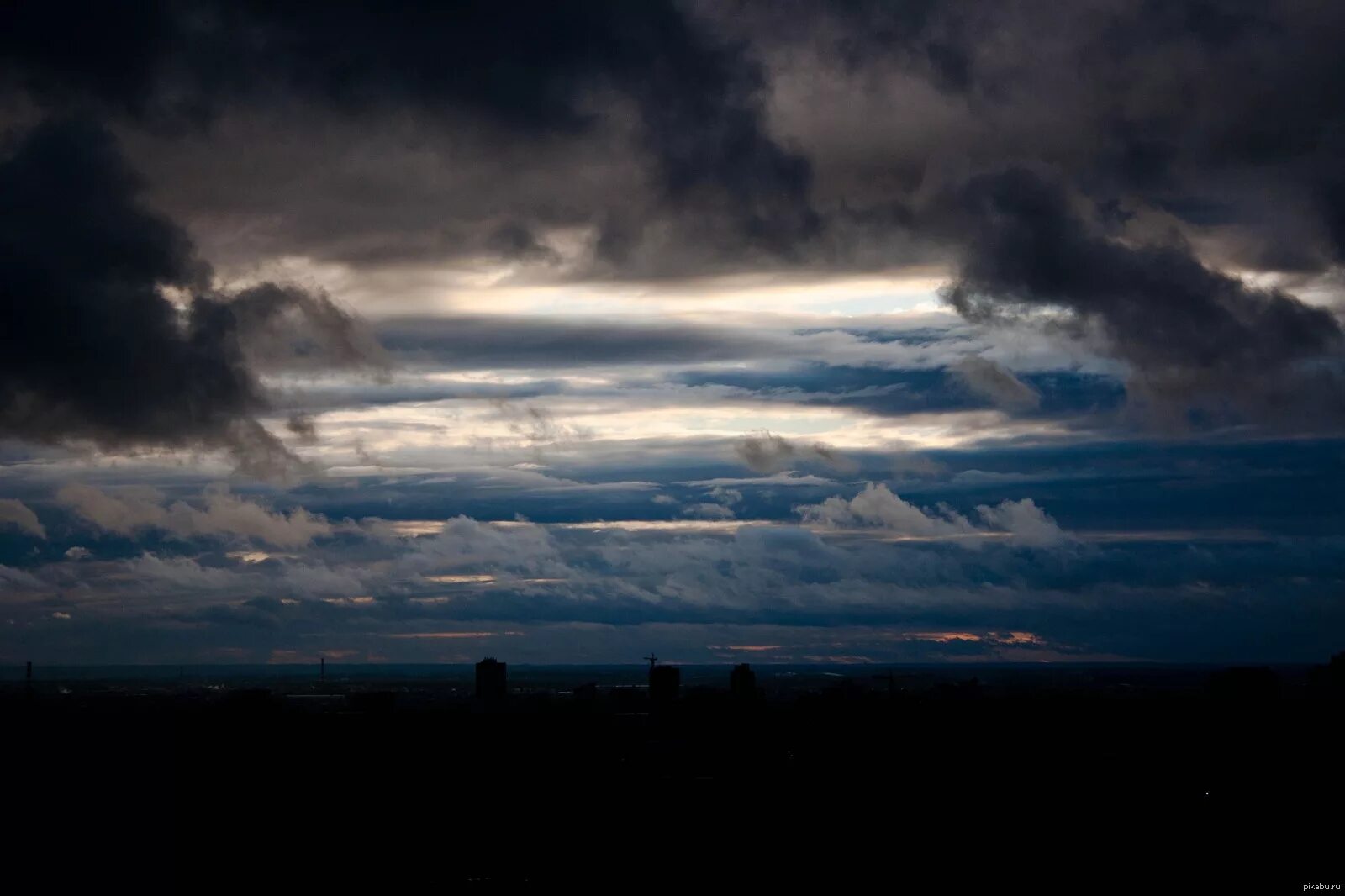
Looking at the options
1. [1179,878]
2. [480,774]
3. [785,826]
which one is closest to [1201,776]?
[785,826]

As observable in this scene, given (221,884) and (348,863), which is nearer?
(221,884)

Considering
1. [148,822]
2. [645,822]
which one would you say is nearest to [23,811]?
[148,822]

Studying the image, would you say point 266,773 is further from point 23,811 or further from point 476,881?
point 476,881

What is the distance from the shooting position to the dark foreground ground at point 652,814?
71500 millimetres

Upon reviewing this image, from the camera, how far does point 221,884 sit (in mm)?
69250

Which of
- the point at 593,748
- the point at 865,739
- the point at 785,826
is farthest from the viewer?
the point at 865,739

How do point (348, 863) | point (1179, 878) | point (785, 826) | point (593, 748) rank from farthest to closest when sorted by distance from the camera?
point (593, 748) → point (785, 826) → point (348, 863) → point (1179, 878)

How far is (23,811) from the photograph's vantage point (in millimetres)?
81250

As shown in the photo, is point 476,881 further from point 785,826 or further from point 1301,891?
point 1301,891

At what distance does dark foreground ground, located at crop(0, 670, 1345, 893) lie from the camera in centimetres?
7150

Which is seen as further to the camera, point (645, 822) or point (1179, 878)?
point (645, 822)

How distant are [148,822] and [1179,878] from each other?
2116 inches

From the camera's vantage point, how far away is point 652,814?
97.4 metres

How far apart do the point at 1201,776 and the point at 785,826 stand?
4151 centimetres
